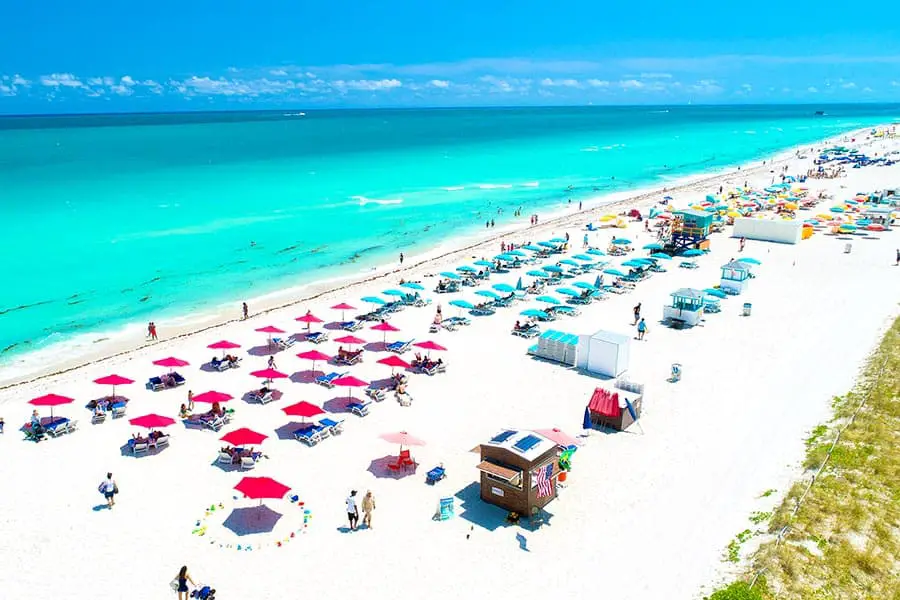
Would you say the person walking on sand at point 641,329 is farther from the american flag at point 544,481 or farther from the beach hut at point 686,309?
the american flag at point 544,481

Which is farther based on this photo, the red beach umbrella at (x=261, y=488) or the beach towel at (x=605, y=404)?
the beach towel at (x=605, y=404)

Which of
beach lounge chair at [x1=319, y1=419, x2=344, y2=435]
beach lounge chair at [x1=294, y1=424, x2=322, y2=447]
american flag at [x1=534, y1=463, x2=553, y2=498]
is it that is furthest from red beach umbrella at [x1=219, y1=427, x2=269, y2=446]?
american flag at [x1=534, y1=463, x2=553, y2=498]

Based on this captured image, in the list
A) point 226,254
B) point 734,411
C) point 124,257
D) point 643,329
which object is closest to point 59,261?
point 124,257

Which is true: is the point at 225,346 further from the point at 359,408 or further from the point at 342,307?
the point at 359,408

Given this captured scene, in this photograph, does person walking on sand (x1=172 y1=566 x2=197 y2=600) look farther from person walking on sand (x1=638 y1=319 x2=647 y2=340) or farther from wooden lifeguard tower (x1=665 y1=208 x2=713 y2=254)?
wooden lifeguard tower (x1=665 y1=208 x2=713 y2=254)

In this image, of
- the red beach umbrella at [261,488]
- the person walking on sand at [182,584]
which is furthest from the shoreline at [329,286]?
the person walking on sand at [182,584]

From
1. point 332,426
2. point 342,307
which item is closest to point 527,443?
point 332,426
